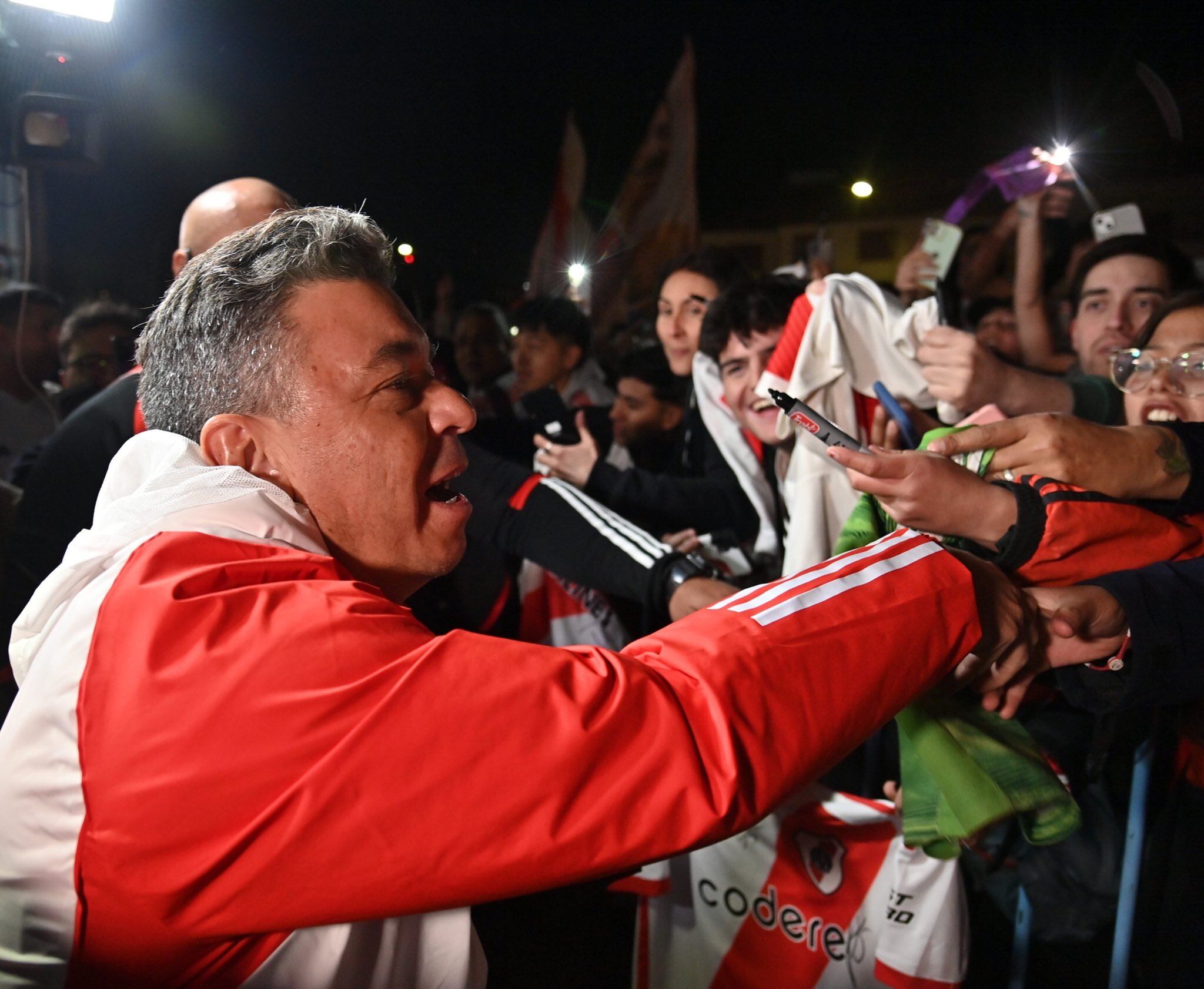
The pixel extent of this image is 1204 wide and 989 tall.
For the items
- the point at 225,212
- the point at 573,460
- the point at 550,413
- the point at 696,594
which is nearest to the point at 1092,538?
the point at 696,594

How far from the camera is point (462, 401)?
1449 millimetres

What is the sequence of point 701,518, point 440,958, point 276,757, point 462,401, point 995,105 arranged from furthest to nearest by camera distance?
point 995,105 → point 701,518 → point 462,401 → point 440,958 → point 276,757

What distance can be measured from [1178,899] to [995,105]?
10.3 metres

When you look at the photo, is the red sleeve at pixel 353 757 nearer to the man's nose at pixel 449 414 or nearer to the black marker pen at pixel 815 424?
the man's nose at pixel 449 414

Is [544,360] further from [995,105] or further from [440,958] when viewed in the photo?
[995,105]

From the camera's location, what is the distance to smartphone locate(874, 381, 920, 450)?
2.30m

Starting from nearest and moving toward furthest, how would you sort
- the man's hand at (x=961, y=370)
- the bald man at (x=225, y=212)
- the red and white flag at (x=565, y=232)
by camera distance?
the man's hand at (x=961, y=370) → the bald man at (x=225, y=212) → the red and white flag at (x=565, y=232)

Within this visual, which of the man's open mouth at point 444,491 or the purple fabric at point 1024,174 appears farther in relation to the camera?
the purple fabric at point 1024,174

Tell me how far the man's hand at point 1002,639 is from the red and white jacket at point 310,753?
1.37 feet

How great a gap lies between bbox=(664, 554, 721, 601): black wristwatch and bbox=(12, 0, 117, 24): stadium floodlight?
335cm

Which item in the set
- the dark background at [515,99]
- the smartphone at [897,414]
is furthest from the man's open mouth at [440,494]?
the dark background at [515,99]

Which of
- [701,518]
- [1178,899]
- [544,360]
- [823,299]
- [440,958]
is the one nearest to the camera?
[440,958]

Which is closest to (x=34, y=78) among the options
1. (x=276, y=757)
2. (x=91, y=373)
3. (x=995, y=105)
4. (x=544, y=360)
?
(x=91, y=373)

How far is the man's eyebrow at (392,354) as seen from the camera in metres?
1.36
